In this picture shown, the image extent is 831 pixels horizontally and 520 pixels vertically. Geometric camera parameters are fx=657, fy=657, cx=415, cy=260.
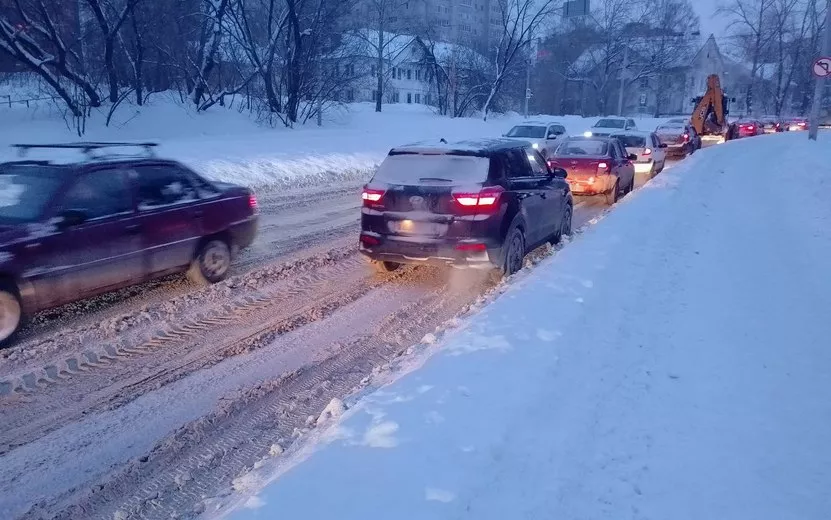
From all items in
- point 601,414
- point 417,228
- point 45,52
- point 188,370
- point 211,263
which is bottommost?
point 188,370

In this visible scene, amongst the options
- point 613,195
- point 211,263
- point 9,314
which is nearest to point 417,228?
point 211,263

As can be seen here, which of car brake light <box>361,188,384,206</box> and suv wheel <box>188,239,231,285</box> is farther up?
car brake light <box>361,188,384,206</box>

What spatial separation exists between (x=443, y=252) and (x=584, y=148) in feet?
29.4

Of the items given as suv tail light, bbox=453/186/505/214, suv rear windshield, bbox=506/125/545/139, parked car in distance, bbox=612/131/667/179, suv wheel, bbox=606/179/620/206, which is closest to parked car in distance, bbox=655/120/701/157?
parked car in distance, bbox=612/131/667/179

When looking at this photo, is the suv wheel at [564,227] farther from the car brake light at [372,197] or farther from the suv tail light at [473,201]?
the car brake light at [372,197]

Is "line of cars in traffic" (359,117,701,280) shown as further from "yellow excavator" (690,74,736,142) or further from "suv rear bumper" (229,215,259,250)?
"yellow excavator" (690,74,736,142)

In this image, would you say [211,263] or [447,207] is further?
[211,263]

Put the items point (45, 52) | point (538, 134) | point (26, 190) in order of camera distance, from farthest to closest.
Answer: point (45, 52) → point (538, 134) → point (26, 190)

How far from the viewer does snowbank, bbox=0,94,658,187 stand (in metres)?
17.8

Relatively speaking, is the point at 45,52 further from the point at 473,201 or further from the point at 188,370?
the point at 188,370

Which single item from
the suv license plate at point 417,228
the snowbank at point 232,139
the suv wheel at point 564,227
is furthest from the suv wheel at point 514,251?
the snowbank at point 232,139

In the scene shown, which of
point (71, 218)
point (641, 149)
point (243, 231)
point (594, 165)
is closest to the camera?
point (71, 218)

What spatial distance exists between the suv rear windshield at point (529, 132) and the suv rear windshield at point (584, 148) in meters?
6.21

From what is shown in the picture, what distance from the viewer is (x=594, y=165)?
1486cm
